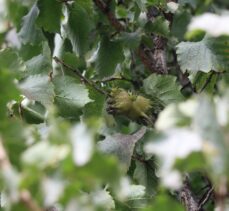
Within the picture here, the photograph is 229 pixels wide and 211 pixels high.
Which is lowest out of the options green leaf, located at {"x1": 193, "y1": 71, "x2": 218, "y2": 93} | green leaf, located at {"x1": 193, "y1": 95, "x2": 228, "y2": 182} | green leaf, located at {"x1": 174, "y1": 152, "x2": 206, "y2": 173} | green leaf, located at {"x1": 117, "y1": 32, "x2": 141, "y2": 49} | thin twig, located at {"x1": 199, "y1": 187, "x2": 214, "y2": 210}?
thin twig, located at {"x1": 199, "y1": 187, "x2": 214, "y2": 210}

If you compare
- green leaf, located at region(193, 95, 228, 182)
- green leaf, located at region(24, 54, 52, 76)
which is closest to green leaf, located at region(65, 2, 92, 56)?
green leaf, located at region(24, 54, 52, 76)

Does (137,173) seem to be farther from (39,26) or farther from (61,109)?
(39,26)

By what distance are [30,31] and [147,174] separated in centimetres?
33

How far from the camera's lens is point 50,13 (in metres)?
0.86

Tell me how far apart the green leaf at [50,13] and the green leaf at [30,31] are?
0.03 metres

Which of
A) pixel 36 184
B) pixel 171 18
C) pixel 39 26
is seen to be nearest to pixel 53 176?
pixel 36 184

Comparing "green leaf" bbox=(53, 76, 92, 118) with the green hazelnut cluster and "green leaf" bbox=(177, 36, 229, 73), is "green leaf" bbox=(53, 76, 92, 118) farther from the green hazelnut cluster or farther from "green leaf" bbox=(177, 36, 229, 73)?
"green leaf" bbox=(177, 36, 229, 73)

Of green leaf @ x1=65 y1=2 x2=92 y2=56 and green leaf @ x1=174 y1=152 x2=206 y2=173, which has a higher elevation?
green leaf @ x1=174 y1=152 x2=206 y2=173

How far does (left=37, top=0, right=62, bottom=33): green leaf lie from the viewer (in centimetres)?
86

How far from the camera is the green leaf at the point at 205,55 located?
78 cm

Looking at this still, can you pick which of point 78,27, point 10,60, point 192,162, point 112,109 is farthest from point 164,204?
point 78,27

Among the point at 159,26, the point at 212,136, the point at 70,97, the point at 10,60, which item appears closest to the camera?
the point at 212,136

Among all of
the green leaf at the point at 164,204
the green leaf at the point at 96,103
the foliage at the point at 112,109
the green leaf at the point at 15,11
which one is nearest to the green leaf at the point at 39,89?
the foliage at the point at 112,109

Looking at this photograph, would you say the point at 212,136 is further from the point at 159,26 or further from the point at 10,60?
the point at 159,26
